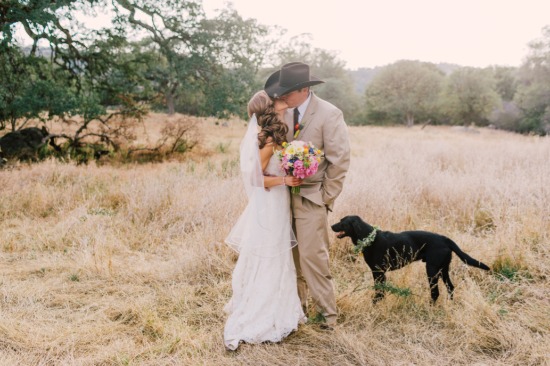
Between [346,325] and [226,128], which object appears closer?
[346,325]

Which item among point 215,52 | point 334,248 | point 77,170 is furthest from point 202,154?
point 334,248

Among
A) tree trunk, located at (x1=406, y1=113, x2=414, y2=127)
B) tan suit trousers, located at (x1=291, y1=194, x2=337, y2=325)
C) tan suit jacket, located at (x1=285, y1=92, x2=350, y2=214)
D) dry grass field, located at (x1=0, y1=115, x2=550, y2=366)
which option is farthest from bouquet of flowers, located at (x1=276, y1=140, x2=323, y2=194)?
tree trunk, located at (x1=406, y1=113, x2=414, y2=127)

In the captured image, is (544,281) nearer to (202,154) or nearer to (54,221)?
(54,221)

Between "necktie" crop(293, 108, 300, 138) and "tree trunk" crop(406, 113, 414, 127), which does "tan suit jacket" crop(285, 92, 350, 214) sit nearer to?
"necktie" crop(293, 108, 300, 138)

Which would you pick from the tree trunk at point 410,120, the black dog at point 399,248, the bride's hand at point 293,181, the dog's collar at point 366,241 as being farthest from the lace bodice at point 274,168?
the tree trunk at point 410,120

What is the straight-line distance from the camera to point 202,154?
1455 centimetres

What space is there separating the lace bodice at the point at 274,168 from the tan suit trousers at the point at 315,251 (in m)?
0.26

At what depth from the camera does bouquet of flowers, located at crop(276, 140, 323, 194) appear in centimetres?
320

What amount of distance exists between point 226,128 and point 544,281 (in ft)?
71.4

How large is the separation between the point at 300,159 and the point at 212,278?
232cm

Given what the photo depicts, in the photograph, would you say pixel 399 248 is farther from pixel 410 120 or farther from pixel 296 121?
pixel 410 120

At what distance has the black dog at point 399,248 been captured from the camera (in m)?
3.88

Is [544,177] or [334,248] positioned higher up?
[544,177]

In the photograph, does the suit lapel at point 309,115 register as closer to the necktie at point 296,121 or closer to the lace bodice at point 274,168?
the necktie at point 296,121
